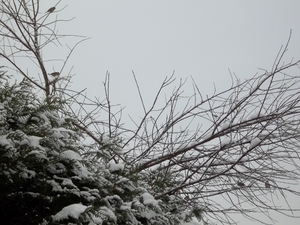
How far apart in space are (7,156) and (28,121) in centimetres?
31

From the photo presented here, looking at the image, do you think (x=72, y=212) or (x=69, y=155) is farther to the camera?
(x=69, y=155)

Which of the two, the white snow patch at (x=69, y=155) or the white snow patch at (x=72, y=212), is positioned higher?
the white snow patch at (x=69, y=155)

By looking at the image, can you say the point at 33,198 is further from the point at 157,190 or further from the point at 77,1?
the point at 77,1

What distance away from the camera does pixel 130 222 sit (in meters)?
2.22

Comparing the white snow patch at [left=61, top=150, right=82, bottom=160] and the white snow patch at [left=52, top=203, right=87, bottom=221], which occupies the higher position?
the white snow patch at [left=61, top=150, right=82, bottom=160]

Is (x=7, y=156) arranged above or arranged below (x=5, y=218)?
above

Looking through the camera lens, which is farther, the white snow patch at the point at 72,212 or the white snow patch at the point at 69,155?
the white snow patch at the point at 69,155

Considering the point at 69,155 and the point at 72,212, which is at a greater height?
the point at 69,155

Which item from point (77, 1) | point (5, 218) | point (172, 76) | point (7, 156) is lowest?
point (5, 218)

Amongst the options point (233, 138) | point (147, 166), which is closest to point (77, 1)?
point (147, 166)

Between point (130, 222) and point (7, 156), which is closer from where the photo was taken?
point (7, 156)

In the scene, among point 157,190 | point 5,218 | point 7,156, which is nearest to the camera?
point 7,156

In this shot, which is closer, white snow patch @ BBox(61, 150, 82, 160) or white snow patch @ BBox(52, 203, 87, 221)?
white snow patch @ BBox(52, 203, 87, 221)

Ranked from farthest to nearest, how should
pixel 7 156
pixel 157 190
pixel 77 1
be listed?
1. pixel 77 1
2. pixel 157 190
3. pixel 7 156
